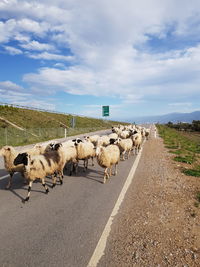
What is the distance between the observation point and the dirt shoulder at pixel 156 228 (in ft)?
11.6

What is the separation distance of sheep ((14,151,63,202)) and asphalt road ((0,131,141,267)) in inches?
23.0

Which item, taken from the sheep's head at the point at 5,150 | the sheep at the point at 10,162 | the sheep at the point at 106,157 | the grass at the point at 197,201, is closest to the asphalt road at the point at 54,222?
the sheep at the point at 10,162

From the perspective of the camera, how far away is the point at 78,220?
475 cm

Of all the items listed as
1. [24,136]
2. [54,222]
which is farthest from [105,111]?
[54,222]

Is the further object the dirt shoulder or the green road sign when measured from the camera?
the green road sign

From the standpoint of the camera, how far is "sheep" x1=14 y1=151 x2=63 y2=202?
6305mm

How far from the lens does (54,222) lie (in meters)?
4.67

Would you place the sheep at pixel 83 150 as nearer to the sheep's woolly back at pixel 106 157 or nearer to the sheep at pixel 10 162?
the sheep's woolly back at pixel 106 157

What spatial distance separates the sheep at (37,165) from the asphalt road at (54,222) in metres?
0.58

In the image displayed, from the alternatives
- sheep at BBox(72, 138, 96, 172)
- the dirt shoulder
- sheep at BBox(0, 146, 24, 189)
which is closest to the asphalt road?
the dirt shoulder

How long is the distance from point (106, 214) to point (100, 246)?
51.4 inches

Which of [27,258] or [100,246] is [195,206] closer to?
[100,246]

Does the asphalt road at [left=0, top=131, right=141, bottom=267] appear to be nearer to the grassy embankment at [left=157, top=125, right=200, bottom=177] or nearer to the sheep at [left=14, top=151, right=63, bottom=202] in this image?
the sheep at [left=14, top=151, right=63, bottom=202]

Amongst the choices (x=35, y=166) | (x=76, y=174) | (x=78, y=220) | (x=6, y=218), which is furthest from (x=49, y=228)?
(x=76, y=174)
